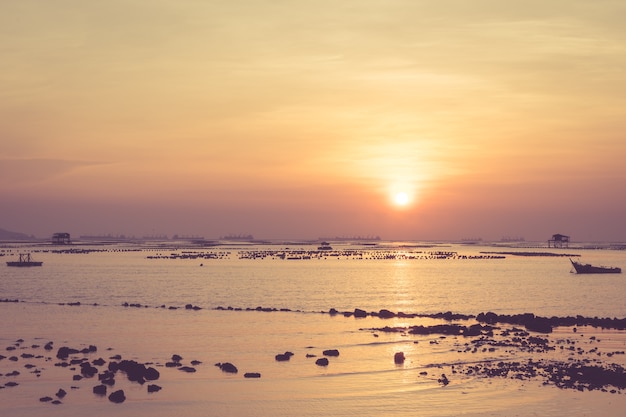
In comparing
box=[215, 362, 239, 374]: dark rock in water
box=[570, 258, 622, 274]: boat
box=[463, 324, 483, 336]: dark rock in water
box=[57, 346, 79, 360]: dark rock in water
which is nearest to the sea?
box=[215, 362, 239, 374]: dark rock in water

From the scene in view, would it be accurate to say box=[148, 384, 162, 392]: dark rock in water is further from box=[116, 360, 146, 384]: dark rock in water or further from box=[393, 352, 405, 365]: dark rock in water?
box=[393, 352, 405, 365]: dark rock in water

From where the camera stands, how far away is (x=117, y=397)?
26.5m

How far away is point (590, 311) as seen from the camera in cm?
5934

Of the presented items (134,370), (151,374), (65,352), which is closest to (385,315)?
(65,352)

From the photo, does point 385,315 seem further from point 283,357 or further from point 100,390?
point 100,390

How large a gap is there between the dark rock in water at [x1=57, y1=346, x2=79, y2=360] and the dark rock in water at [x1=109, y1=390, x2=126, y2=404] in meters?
Answer: 8.71

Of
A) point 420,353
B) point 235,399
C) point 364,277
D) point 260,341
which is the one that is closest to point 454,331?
point 420,353

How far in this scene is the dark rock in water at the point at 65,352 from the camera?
113 feet

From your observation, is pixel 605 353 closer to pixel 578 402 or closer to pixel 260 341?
pixel 578 402

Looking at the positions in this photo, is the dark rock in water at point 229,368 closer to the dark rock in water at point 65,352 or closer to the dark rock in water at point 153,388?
the dark rock in water at point 153,388

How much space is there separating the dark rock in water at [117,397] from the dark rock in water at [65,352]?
28.6 ft

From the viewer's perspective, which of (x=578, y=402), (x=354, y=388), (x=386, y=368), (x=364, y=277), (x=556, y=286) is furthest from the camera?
(x=364, y=277)

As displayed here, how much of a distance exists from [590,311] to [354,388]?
3737cm

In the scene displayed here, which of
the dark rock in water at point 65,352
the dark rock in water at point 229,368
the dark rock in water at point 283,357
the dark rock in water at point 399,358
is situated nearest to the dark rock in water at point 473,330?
the dark rock in water at point 399,358
